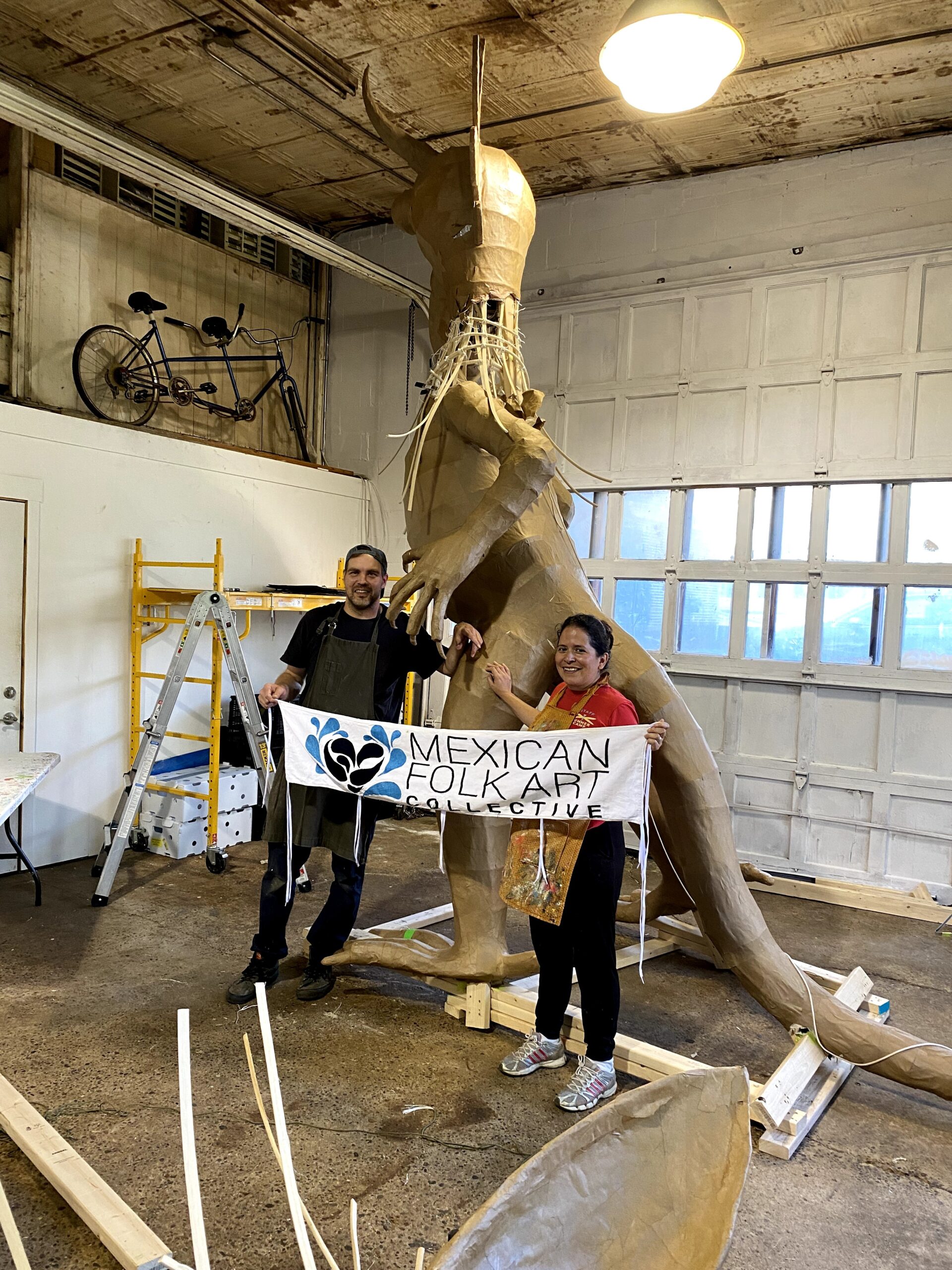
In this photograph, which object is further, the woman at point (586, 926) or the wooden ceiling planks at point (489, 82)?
the wooden ceiling planks at point (489, 82)

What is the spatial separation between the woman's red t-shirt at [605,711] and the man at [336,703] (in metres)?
0.49

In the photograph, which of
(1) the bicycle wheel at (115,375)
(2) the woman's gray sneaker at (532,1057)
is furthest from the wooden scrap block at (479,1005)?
(1) the bicycle wheel at (115,375)

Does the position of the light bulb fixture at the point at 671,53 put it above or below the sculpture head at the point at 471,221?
above

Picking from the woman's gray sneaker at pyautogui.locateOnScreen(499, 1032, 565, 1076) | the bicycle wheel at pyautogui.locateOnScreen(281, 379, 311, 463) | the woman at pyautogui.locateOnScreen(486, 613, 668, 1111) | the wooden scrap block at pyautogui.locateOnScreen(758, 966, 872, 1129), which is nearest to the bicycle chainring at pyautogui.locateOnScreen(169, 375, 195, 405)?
the bicycle wheel at pyautogui.locateOnScreen(281, 379, 311, 463)

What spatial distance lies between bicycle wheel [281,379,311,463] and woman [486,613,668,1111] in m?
4.55

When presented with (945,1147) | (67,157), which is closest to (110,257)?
(67,157)

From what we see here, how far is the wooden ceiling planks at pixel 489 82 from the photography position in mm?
4262

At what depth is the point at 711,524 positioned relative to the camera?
5516 millimetres

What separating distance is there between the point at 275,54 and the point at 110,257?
1741mm

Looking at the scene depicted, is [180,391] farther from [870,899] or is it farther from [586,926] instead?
[870,899]

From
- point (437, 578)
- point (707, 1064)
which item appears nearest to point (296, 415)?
point (437, 578)

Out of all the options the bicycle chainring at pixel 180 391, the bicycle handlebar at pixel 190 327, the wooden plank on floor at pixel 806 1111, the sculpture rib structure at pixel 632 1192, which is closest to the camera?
the sculpture rib structure at pixel 632 1192

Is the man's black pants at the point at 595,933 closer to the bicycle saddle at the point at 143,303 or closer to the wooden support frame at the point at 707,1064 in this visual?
the wooden support frame at the point at 707,1064

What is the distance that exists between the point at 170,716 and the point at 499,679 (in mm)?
2371
